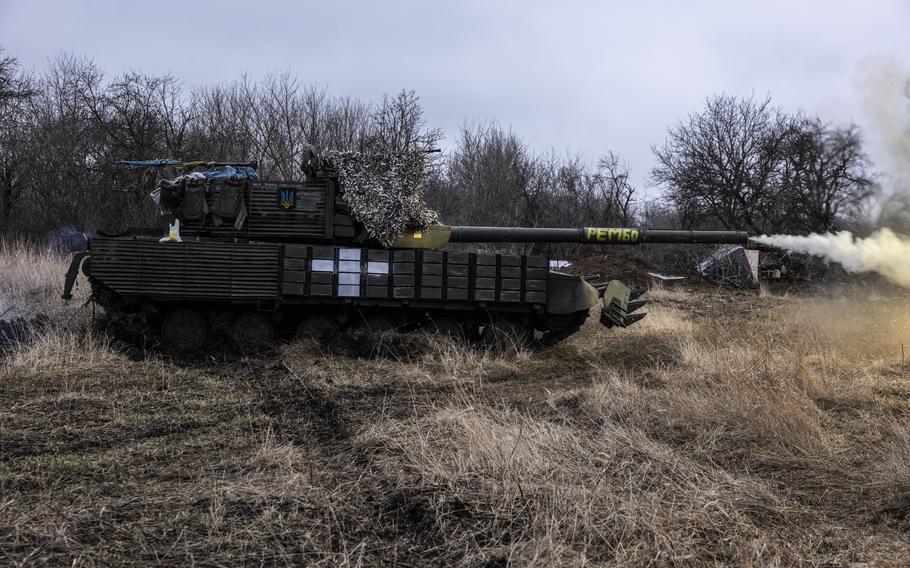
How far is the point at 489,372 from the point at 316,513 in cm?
560

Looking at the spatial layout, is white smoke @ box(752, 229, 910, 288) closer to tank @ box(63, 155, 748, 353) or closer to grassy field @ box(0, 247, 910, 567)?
grassy field @ box(0, 247, 910, 567)

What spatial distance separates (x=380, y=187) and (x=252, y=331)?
2683 millimetres

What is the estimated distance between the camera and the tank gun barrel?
39.7 ft

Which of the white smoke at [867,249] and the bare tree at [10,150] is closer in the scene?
the white smoke at [867,249]

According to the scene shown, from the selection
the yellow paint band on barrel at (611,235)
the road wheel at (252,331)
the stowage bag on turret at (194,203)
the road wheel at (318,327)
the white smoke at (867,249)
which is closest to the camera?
the stowage bag on turret at (194,203)

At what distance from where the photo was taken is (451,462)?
4.57m

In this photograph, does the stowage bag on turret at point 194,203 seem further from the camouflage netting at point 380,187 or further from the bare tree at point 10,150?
the bare tree at point 10,150

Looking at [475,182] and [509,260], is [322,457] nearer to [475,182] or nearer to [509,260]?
[509,260]

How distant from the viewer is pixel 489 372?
9398mm

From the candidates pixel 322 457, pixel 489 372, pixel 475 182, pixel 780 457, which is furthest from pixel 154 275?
pixel 475 182

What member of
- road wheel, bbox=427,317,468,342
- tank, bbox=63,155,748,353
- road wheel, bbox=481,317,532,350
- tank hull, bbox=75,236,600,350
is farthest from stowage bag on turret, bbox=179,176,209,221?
road wheel, bbox=481,317,532,350

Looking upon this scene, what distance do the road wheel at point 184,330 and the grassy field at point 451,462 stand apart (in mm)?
1282

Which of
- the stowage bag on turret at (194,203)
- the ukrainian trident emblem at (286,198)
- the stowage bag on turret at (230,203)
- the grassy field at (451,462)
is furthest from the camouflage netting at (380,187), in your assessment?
the grassy field at (451,462)

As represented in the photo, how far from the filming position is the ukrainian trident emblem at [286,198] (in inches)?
422
